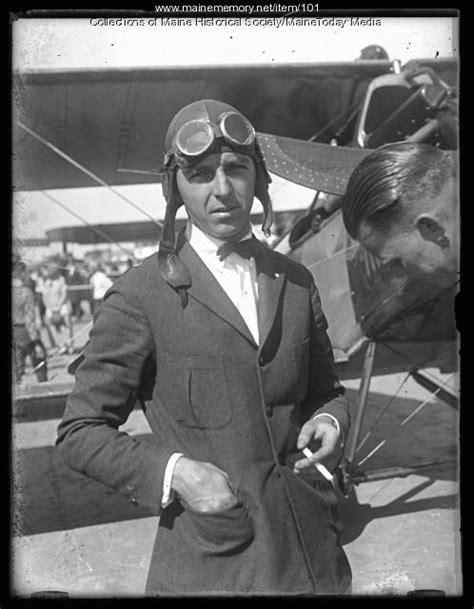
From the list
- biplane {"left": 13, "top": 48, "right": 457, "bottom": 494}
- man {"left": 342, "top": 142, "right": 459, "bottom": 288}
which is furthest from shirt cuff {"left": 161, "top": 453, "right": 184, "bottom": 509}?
biplane {"left": 13, "top": 48, "right": 457, "bottom": 494}

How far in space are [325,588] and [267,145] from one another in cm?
310

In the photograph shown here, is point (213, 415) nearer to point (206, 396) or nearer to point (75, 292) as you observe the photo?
point (206, 396)

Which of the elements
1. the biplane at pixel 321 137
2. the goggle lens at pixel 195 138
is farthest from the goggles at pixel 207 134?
the biplane at pixel 321 137

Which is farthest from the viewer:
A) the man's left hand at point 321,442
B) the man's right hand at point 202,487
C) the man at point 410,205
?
the man at point 410,205

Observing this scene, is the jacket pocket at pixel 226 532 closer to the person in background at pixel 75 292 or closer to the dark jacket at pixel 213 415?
the dark jacket at pixel 213 415

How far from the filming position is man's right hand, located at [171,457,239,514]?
4.44 feet

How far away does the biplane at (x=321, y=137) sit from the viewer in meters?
3.90

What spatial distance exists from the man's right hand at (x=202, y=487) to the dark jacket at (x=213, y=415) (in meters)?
0.07

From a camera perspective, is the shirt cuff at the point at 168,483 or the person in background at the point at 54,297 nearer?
the shirt cuff at the point at 168,483

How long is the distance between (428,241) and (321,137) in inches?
133

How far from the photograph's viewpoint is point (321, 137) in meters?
6.02

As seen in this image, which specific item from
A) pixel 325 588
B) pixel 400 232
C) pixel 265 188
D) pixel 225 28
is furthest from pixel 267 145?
pixel 325 588

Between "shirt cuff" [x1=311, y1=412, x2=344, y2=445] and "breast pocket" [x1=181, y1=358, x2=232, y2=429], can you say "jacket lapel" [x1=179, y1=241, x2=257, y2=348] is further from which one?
"shirt cuff" [x1=311, y1=412, x2=344, y2=445]

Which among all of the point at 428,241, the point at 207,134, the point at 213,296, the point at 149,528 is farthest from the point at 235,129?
the point at 149,528
